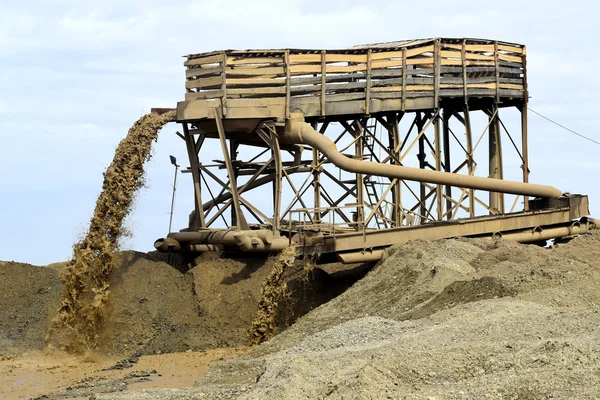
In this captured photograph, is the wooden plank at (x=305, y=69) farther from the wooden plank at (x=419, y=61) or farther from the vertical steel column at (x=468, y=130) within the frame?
the vertical steel column at (x=468, y=130)

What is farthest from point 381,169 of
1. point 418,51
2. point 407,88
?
point 418,51

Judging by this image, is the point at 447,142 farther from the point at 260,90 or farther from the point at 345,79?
the point at 260,90

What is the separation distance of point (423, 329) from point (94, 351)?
28.1ft

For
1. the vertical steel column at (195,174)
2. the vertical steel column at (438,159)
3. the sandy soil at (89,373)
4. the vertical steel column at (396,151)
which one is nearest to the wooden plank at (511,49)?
the vertical steel column at (438,159)

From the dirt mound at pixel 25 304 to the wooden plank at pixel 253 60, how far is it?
22.8 ft

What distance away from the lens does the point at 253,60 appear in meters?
28.5

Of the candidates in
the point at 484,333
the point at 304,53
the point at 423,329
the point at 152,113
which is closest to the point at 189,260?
the point at 152,113

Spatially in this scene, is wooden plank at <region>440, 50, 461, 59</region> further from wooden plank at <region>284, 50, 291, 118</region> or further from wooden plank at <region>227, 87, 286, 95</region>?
wooden plank at <region>227, 87, 286, 95</region>

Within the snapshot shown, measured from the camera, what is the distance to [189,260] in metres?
29.1

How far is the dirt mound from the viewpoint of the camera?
26.8m

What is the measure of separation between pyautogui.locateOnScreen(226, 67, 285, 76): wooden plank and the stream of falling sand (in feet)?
10.6

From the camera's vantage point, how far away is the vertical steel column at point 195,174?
1139 inches

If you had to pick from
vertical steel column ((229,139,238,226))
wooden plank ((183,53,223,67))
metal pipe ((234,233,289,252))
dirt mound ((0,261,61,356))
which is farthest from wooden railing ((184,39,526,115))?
dirt mound ((0,261,61,356))

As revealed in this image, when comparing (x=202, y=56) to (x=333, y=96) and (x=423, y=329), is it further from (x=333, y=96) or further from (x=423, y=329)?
(x=423, y=329)
